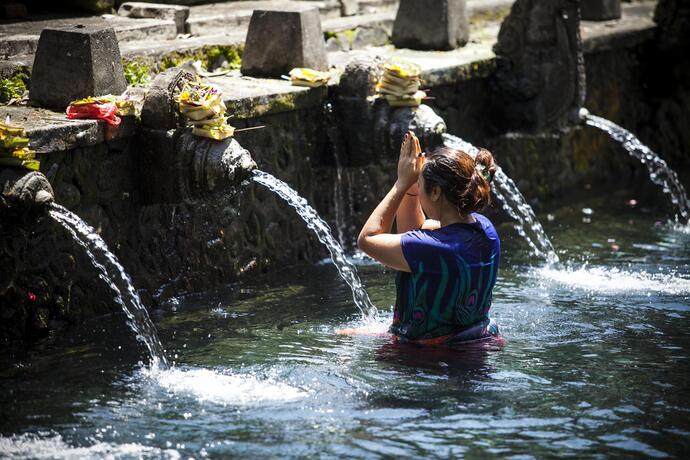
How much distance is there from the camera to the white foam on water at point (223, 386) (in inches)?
218

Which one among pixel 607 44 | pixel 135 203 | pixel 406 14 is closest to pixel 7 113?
pixel 135 203

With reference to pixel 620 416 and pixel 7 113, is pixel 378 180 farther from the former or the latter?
pixel 620 416

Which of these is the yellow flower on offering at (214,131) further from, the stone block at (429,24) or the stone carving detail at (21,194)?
the stone block at (429,24)

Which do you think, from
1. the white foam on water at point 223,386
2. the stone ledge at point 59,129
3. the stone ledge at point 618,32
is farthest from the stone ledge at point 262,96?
the stone ledge at point 618,32

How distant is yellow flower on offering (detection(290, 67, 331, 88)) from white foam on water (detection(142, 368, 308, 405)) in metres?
3.09

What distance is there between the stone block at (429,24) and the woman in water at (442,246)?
5.00 metres

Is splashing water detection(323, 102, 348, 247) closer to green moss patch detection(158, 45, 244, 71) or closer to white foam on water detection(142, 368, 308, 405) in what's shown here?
green moss patch detection(158, 45, 244, 71)

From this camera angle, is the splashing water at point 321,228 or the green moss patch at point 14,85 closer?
the green moss patch at point 14,85

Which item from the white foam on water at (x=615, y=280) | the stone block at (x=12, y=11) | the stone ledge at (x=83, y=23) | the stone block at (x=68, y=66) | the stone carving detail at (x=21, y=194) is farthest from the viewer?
the stone block at (x=12, y=11)

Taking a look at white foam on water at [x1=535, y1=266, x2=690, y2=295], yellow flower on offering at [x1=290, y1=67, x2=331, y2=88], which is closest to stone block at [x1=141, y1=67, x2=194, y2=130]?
yellow flower on offering at [x1=290, y1=67, x2=331, y2=88]

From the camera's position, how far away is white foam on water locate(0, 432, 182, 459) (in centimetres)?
485

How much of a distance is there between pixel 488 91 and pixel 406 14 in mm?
1063

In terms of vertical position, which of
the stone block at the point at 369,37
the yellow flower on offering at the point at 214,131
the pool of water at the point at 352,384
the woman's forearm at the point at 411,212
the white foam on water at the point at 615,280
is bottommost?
the white foam on water at the point at 615,280

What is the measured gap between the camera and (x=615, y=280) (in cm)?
812
